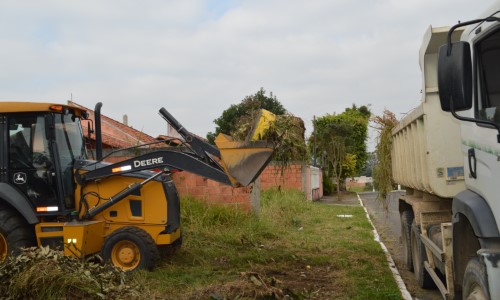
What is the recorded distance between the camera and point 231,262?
911cm

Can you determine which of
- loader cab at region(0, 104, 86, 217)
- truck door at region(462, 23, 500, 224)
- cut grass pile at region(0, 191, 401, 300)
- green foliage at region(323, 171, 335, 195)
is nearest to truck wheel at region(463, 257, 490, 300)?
truck door at region(462, 23, 500, 224)

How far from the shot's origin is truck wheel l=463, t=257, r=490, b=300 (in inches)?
141

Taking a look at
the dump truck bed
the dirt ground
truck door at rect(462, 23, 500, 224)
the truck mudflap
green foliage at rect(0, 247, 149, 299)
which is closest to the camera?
the truck mudflap

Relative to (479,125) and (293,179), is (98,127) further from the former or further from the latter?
(293,179)

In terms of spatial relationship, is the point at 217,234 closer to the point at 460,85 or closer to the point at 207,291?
the point at 207,291

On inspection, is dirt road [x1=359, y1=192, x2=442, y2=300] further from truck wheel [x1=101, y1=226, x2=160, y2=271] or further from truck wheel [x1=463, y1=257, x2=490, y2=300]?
truck wheel [x1=101, y1=226, x2=160, y2=271]

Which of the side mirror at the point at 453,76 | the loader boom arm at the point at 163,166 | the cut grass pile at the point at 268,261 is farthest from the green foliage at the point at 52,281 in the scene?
the side mirror at the point at 453,76

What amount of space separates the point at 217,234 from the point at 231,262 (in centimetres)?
212

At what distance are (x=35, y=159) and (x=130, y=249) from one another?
2030 mm

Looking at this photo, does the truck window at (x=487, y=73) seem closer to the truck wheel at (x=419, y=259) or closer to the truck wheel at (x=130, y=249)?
the truck wheel at (x=419, y=259)

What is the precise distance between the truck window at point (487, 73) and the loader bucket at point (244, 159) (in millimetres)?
4118

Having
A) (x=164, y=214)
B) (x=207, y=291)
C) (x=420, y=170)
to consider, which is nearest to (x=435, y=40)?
(x=420, y=170)

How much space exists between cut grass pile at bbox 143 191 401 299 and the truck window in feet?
10.9

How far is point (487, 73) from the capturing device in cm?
402
